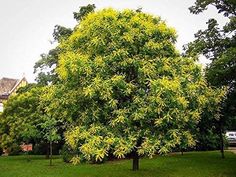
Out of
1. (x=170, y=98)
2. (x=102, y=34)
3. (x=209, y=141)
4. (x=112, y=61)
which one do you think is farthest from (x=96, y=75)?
(x=209, y=141)

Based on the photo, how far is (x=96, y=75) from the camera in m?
20.0

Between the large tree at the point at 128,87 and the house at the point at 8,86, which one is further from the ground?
the house at the point at 8,86

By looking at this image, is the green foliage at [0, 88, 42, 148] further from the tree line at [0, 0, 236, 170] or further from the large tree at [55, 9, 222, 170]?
the large tree at [55, 9, 222, 170]

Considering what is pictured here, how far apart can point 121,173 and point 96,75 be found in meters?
7.65

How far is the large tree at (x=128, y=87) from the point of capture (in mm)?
18875

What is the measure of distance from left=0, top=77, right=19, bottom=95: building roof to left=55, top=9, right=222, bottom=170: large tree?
44.6m

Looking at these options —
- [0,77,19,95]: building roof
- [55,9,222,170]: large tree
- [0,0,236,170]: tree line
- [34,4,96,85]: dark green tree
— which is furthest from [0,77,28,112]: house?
[55,9,222,170]: large tree

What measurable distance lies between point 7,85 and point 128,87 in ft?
165

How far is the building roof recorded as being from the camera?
64.2 m

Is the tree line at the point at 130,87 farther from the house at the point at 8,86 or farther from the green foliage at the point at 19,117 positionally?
the house at the point at 8,86

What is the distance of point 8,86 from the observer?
65688 mm

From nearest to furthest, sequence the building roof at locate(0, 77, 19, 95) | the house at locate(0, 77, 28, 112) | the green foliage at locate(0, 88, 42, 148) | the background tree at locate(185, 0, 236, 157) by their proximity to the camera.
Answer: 1. the background tree at locate(185, 0, 236, 157)
2. the green foliage at locate(0, 88, 42, 148)
3. the house at locate(0, 77, 28, 112)
4. the building roof at locate(0, 77, 19, 95)

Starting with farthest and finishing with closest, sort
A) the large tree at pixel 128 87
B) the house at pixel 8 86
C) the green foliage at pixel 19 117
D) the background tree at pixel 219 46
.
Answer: the house at pixel 8 86 < the green foliage at pixel 19 117 < the background tree at pixel 219 46 < the large tree at pixel 128 87

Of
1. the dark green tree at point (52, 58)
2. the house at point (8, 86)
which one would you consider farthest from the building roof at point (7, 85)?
the dark green tree at point (52, 58)
